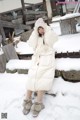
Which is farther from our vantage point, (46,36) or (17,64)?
(17,64)

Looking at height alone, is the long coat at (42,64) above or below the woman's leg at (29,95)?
above

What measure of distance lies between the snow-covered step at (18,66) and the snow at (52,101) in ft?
0.77

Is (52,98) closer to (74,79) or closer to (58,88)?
(58,88)

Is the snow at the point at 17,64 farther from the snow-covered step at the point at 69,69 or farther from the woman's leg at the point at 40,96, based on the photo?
the woman's leg at the point at 40,96

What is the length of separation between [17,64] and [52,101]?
1868 mm

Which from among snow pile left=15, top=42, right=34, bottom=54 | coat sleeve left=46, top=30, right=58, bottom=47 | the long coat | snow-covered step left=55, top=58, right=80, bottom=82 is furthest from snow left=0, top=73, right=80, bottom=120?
snow pile left=15, top=42, right=34, bottom=54

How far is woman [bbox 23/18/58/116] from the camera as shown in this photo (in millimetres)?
5176

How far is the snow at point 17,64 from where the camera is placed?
21.5 feet

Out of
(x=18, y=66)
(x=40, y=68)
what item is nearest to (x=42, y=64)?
(x=40, y=68)

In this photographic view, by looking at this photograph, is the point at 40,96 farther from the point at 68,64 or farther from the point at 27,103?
the point at 68,64

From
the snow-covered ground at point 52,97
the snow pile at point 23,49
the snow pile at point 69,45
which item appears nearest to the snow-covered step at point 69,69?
the snow-covered ground at point 52,97

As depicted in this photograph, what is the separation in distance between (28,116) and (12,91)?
1.11 m

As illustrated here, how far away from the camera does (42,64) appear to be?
5555mm

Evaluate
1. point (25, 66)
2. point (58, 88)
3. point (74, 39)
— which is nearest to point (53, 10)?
point (74, 39)
